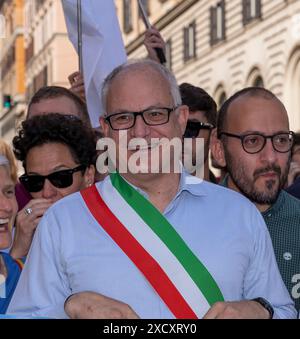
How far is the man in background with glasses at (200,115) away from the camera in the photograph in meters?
4.92

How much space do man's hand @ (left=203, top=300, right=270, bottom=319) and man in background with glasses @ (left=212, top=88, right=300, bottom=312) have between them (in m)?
0.88

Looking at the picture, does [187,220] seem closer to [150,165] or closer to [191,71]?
[150,165]

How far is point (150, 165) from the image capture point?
310 centimetres

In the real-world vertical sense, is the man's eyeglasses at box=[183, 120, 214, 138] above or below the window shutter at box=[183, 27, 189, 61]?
below

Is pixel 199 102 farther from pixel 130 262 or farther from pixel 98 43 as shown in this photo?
pixel 130 262

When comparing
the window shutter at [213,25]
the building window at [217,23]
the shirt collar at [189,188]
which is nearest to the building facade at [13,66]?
the window shutter at [213,25]

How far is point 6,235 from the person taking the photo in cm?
355

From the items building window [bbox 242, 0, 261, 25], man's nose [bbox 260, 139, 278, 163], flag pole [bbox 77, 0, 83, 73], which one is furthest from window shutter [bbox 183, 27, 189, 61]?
man's nose [bbox 260, 139, 278, 163]

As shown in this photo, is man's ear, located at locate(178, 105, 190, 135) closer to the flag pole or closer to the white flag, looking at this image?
the white flag

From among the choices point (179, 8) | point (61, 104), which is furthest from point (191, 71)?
point (61, 104)

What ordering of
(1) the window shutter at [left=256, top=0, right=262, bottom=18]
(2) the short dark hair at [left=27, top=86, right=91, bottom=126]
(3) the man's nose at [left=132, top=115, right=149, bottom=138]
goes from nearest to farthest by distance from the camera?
(3) the man's nose at [left=132, top=115, right=149, bottom=138] < (2) the short dark hair at [left=27, top=86, right=91, bottom=126] < (1) the window shutter at [left=256, top=0, right=262, bottom=18]

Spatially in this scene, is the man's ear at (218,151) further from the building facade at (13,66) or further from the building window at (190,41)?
the building facade at (13,66)

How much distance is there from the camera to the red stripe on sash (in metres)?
2.87

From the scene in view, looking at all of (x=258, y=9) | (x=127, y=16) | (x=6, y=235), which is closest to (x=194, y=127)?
(x=6, y=235)
